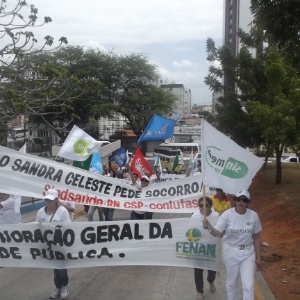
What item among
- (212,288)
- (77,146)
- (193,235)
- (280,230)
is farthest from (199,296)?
(280,230)

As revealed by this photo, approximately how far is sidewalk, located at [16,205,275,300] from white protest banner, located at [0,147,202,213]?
1.08 meters

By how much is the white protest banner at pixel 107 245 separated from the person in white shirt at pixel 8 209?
3.77 ft

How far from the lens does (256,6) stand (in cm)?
845

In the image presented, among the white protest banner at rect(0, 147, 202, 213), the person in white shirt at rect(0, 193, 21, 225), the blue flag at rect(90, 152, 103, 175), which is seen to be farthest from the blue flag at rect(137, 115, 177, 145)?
the person in white shirt at rect(0, 193, 21, 225)

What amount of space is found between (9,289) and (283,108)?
850cm

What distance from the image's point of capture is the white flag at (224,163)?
6438mm

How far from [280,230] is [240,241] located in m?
8.34

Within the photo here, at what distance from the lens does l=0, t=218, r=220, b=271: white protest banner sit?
6.86 metres

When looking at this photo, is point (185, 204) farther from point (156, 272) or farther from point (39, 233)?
point (39, 233)

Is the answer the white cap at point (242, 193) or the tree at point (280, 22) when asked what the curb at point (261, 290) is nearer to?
the white cap at point (242, 193)

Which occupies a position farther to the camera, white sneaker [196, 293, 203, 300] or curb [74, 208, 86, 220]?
curb [74, 208, 86, 220]

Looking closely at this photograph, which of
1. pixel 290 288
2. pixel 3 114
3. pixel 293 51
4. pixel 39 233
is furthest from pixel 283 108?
pixel 39 233

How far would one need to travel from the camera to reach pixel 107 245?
6.90 meters

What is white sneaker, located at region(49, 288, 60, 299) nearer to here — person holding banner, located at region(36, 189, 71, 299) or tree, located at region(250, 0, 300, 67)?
person holding banner, located at region(36, 189, 71, 299)
